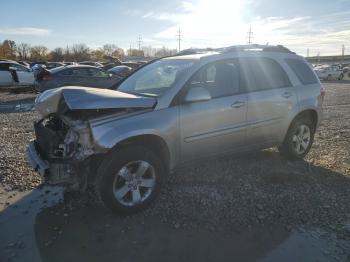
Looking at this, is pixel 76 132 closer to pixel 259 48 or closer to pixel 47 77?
pixel 259 48

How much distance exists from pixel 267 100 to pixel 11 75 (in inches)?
724

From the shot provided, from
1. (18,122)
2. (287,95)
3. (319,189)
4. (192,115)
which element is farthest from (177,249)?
(18,122)

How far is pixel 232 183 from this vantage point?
5.22 metres

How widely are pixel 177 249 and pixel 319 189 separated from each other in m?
2.47

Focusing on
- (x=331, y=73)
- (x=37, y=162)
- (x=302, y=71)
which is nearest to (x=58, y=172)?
(x=37, y=162)

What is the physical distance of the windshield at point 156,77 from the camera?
15.9ft

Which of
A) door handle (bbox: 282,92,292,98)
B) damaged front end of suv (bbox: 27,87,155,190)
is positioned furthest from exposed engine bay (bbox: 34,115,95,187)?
door handle (bbox: 282,92,292,98)

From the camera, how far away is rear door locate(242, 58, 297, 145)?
17.8 ft

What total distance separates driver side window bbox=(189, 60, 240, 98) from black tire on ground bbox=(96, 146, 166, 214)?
136cm

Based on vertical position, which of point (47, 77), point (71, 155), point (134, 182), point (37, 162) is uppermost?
point (47, 77)

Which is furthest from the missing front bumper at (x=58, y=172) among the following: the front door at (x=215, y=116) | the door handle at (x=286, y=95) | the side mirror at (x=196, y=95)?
the door handle at (x=286, y=95)

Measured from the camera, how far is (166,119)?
4.45m

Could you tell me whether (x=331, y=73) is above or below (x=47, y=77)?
below

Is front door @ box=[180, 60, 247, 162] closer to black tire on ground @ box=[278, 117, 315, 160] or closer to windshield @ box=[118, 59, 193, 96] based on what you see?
windshield @ box=[118, 59, 193, 96]
